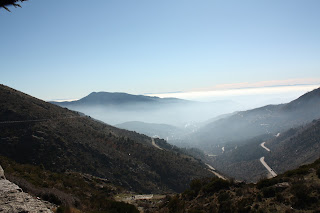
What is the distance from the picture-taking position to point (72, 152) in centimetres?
4012

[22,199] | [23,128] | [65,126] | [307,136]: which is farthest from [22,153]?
[307,136]

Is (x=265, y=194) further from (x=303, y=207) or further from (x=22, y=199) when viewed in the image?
(x=22, y=199)

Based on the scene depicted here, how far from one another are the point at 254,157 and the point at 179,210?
591 feet

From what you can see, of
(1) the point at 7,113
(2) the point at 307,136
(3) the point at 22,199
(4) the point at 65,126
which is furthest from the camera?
(2) the point at 307,136

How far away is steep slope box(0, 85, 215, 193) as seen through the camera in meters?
35.8

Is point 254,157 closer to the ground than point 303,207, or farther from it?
closer to the ground

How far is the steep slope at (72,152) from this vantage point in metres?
35.8

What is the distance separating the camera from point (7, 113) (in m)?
44.0

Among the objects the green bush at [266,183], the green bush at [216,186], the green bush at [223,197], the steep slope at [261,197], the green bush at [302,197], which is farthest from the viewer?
the green bush at [216,186]

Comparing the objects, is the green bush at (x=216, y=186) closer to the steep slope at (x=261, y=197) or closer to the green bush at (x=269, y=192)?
the steep slope at (x=261, y=197)

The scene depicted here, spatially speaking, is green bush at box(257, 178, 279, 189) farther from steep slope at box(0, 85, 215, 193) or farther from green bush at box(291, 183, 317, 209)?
steep slope at box(0, 85, 215, 193)

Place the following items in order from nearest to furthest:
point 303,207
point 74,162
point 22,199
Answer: point 22,199 → point 303,207 → point 74,162

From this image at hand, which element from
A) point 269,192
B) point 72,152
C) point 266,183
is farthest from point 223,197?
point 72,152

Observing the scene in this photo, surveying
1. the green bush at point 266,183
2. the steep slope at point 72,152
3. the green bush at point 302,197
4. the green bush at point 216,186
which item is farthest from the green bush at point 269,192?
the steep slope at point 72,152
